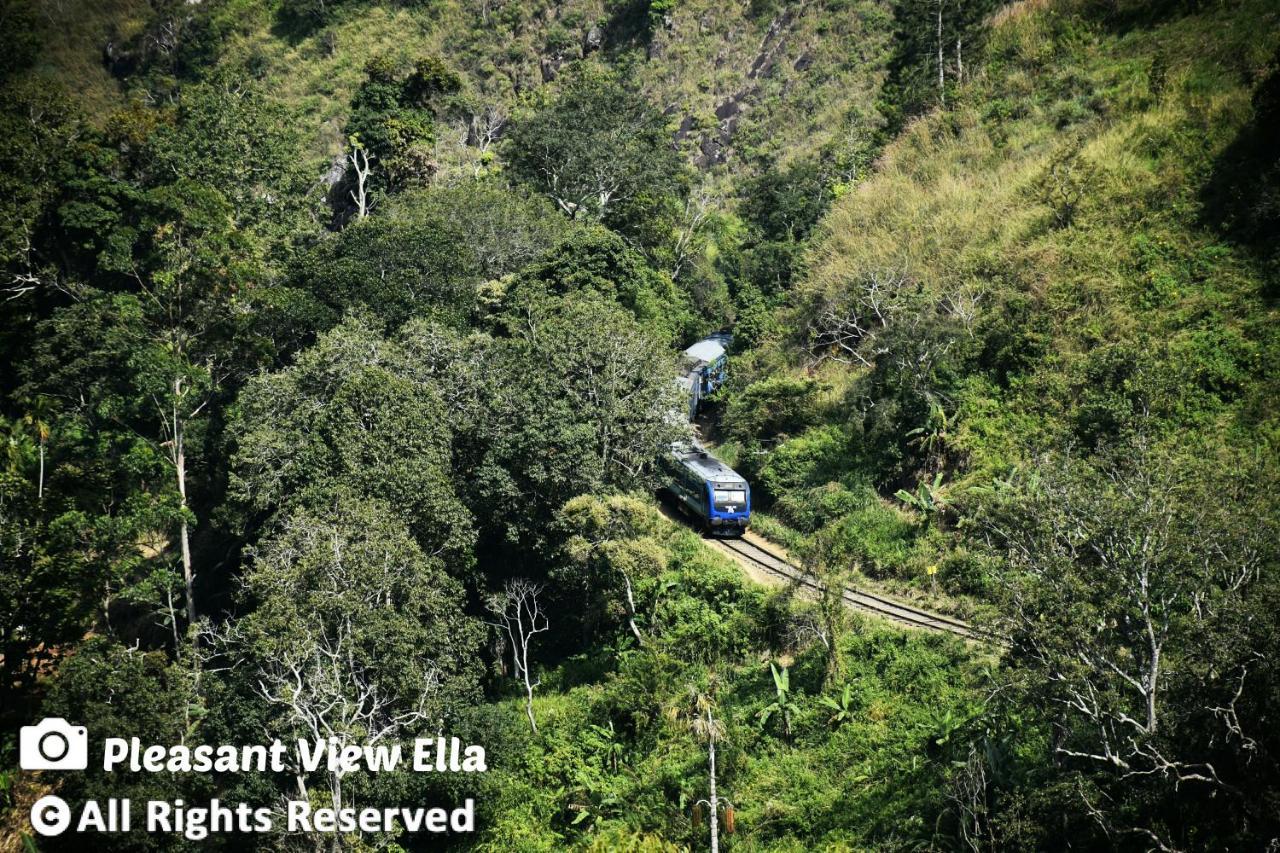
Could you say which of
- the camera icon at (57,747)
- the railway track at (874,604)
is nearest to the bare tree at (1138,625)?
the railway track at (874,604)

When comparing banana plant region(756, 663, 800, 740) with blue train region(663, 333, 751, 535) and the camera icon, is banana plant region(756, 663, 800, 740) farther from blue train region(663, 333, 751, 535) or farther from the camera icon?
the camera icon

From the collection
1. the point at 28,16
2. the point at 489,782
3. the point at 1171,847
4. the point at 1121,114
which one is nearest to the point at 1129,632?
the point at 1171,847

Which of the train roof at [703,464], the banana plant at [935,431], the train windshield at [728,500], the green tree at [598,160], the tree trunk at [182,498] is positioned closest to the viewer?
the banana plant at [935,431]

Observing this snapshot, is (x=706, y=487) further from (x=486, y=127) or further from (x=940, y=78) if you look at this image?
(x=486, y=127)

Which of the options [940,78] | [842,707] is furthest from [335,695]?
[940,78]

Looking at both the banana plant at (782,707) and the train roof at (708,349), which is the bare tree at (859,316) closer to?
the train roof at (708,349)

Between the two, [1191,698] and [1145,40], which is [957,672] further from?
[1145,40]

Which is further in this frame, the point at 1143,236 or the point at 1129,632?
the point at 1143,236

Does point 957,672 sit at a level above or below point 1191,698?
below
